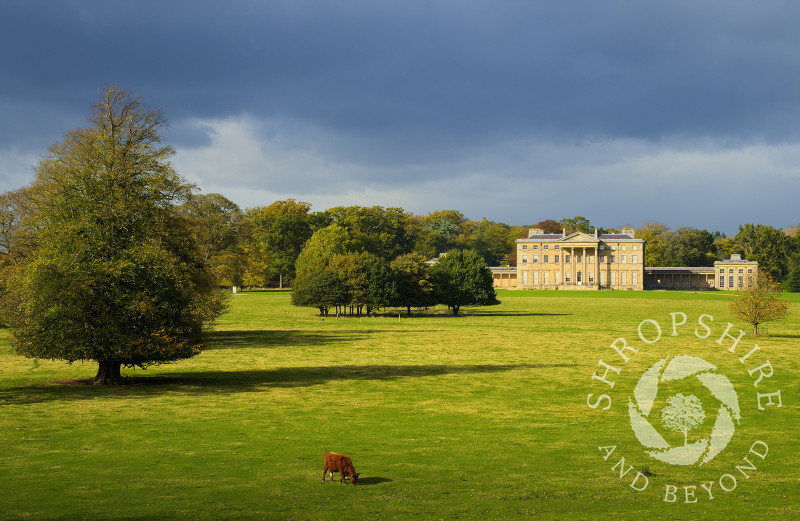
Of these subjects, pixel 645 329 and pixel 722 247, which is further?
pixel 722 247

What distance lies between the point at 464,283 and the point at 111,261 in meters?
53.4

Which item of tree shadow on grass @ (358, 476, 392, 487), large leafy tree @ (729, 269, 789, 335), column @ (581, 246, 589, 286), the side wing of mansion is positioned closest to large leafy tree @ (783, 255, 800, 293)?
the side wing of mansion

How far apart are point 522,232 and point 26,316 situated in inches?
6844

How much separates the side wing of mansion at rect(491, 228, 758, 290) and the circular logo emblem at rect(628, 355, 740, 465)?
127489 mm

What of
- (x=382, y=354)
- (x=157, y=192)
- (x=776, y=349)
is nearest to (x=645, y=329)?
(x=776, y=349)

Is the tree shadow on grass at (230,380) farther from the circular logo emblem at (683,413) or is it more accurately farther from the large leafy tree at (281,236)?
the large leafy tree at (281,236)

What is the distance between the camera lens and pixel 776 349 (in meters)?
36.8

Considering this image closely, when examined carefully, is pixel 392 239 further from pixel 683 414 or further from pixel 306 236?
pixel 683 414

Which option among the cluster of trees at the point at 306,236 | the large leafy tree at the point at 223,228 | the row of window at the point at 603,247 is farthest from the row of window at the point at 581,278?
the large leafy tree at the point at 223,228

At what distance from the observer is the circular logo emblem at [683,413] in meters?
14.5

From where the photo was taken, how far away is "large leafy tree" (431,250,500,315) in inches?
2918

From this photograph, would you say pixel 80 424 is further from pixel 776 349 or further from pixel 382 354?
pixel 776 349

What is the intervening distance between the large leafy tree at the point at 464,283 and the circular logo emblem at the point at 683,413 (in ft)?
140

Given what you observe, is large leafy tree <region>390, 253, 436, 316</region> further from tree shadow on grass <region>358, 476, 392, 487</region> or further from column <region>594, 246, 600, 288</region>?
column <region>594, 246, 600, 288</region>
